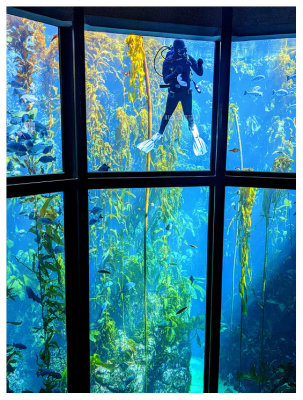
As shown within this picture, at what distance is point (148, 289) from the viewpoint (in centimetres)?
304

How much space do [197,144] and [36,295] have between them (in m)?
1.63

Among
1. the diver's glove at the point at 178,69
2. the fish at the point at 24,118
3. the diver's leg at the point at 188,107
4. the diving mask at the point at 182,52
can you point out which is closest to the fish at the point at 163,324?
the diver's leg at the point at 188,107

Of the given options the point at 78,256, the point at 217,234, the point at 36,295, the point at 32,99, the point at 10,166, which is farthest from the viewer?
the point at 217,234

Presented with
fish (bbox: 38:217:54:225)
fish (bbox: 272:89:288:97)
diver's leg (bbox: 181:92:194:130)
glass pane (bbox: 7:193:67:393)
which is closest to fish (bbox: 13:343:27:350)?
glass pane (bbox: 7:193:67:393)

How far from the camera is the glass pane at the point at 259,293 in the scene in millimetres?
3092

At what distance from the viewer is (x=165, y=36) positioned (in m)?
2.87

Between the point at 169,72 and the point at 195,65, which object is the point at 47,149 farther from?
the point at 195,65

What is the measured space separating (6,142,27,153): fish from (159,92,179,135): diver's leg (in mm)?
1051

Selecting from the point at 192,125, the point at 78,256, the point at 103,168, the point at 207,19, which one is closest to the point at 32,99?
the point at 103,168

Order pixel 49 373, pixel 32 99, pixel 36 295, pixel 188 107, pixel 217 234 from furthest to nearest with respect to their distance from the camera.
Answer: pixel 217 234 → pixel 188 107 → pixel 49 373 → pixel 36 295 → pixel 32 99

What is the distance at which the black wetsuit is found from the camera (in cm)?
293

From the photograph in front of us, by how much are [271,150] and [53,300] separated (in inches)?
78.0

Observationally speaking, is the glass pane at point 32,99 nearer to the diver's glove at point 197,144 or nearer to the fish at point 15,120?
the fish at point 15,120
